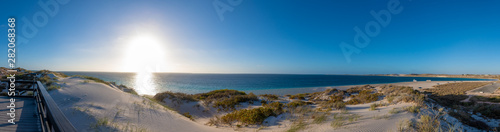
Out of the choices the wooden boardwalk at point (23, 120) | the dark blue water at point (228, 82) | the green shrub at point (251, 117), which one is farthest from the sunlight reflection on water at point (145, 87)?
the wooden boardwalk at point (23, 120)

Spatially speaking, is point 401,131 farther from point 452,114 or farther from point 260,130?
point 260,130

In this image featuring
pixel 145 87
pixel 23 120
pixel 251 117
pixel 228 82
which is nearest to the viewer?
pixel 23 120

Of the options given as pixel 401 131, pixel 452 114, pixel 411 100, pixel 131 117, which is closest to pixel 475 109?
pixel 411 100

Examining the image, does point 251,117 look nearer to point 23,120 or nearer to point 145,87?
point 23,120

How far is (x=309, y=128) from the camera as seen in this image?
630cm

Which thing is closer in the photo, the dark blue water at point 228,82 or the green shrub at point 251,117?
the green shrub at point 251,117

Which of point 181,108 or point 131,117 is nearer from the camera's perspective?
point 131,117

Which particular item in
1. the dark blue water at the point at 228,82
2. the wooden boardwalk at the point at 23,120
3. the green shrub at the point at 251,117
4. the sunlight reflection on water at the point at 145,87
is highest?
the wooden boardwalk at the point at 23,120

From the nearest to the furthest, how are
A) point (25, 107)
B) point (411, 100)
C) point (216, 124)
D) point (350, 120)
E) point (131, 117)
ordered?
point (25, 107)
point (131, 117)
point (350, 120)
point (216, 124)
point (411, 100)

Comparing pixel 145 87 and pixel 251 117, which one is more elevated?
pixel 251 117

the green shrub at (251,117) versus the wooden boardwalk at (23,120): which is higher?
the wooden boardwalk at (23,120)

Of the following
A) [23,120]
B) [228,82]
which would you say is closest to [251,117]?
[23,120]

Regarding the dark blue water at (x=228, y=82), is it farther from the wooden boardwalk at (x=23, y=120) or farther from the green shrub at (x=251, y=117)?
the wooden boardwalk at (x=23, y=120)

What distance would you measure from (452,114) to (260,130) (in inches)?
331
